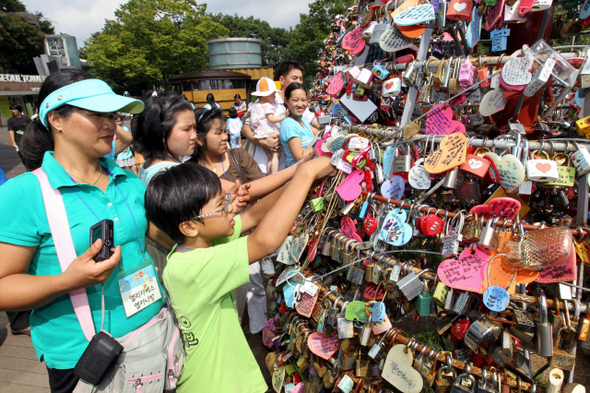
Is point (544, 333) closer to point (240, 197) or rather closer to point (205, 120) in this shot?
point (240, 197)

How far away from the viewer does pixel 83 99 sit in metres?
1.19

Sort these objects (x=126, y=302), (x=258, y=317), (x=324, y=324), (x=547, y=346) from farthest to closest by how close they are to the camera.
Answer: (x=258, y=317), (x=324, y=324), (x=126, y=302), (x=547, y=346)

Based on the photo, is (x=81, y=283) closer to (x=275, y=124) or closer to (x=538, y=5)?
(x=538, y=5)

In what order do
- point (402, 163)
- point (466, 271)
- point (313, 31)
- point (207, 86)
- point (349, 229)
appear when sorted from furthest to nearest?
point (313, 31)
point (207, 86)
point (349, 229)
point (402, 163)
point (466, 271)

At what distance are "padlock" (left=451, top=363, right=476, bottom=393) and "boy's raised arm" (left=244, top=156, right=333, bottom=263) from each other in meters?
0.74

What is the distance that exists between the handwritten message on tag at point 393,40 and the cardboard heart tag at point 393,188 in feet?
1.71

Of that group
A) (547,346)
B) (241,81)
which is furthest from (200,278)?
(241,81)

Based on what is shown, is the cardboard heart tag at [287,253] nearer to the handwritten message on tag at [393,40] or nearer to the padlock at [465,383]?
the padlock at [465,383]

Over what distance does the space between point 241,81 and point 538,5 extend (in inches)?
698

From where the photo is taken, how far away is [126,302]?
130 cm

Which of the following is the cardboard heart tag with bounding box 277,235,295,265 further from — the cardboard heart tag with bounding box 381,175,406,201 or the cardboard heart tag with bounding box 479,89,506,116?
the cardboard heart tag with bounding box 479,89,506,116

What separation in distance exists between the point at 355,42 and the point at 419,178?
2.59 ft

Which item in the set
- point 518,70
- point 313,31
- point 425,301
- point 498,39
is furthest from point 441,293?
point 313,31

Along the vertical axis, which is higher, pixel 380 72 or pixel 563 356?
pixel 380 72
